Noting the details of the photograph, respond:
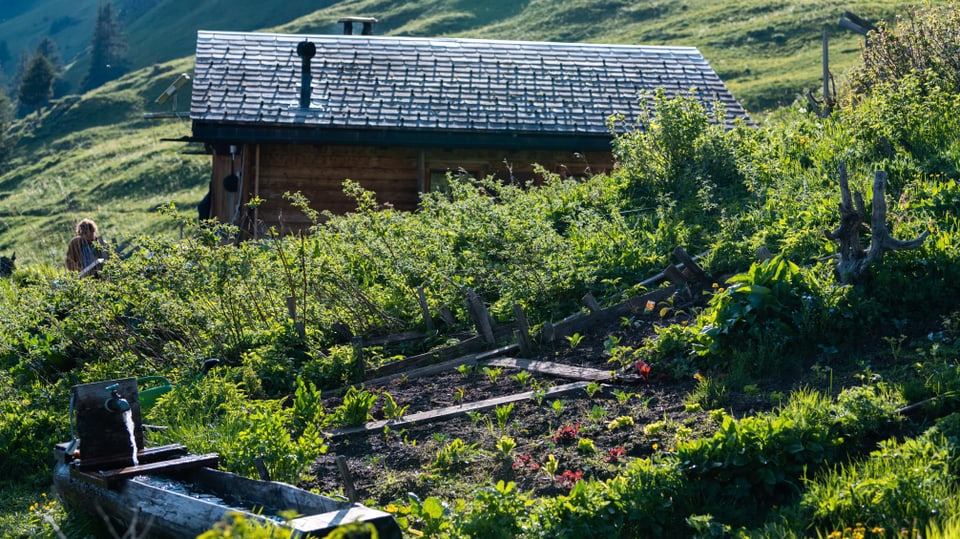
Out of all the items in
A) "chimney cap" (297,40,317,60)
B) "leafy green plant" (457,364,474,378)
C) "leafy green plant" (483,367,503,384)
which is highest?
"chimney cap" (297,40,317,60)

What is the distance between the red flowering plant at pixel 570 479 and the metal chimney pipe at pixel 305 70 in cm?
1284

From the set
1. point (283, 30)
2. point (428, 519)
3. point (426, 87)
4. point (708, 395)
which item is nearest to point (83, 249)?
point (426, 87)

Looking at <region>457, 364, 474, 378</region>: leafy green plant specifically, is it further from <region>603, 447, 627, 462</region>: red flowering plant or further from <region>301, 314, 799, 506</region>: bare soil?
<region>603, 447, 627, 462</region>: red flowering plant

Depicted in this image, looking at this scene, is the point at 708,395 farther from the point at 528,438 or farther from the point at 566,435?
the point at 528,438

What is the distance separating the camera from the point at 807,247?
877 centimetres

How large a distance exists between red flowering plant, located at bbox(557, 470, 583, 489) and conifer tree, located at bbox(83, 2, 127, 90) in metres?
94.1

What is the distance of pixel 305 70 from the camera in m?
18.6

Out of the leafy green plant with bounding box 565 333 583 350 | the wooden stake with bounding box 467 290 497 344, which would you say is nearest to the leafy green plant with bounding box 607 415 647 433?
the leafy green plant with bounding box 565 333 583 350

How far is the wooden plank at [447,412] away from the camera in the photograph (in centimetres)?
761

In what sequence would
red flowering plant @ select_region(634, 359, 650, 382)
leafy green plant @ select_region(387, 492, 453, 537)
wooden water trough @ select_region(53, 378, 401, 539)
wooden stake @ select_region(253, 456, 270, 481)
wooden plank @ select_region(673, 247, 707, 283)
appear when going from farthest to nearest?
wooden plank @ select_region(673, 247, 707, 283) < red flowering plant @ select_region(634, 359, 650, 382) < wooden stake @ select_region(253, 456, 270, 481) < leafy green plant @ select_region(387, 492, 453, 537) < wooden water trough @ select_region(53, 378, 401, 539)

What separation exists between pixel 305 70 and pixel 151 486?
14.0 metres

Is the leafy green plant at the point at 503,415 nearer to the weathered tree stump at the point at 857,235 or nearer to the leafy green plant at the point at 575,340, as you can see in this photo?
the leafy green plant at the point at 575,340

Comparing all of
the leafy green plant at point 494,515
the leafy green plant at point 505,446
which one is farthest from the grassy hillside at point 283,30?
the leafy green plant at point 494,515

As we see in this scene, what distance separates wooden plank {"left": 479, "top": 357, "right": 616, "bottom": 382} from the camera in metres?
7.88
